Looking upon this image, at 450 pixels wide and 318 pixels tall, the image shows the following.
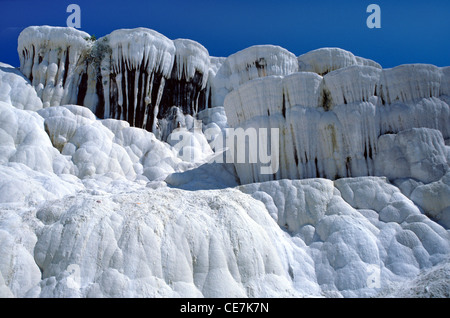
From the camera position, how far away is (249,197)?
13.5 metres

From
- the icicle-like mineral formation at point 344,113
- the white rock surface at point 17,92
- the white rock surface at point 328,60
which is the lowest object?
the icicle-like mineral formation at point 344,113

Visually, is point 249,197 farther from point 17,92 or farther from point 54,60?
point 54,60

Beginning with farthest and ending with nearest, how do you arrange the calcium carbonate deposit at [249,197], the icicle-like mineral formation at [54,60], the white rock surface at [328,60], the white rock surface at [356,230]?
1. the white rock surface at [328,60]
2. the icicle-like mineral formation at [54,60]
3. the white rock surface at [356,230]
4. the calcium carbonate deposit at [249,197]

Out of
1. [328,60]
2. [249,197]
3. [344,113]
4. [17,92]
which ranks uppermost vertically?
[328,60]

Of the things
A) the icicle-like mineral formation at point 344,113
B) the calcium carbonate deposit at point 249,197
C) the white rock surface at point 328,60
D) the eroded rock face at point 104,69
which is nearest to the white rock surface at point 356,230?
the calcium carbonate deposit at point 249,197

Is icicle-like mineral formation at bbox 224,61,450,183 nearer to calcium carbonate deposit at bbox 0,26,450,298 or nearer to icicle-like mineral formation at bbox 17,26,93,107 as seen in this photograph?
calcium carbonate deposit at bbox 0,26,450,298

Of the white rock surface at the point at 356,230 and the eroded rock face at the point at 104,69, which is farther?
the eroded rock face at the point at 104,69

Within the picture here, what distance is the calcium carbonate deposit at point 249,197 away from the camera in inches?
362

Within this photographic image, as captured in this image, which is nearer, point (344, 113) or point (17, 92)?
point (344, 113)

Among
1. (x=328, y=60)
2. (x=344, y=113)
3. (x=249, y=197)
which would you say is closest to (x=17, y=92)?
(x=249, y=197)

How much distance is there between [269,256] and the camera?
1066 cm

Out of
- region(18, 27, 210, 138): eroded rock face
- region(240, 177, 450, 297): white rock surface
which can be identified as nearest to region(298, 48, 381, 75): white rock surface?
region(18, 27, 210, 138): eroded rock face

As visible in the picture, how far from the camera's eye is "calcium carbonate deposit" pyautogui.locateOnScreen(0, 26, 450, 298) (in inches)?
362

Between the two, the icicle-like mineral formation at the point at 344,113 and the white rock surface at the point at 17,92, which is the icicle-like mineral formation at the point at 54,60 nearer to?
the white rock surface at the point at 17,92
